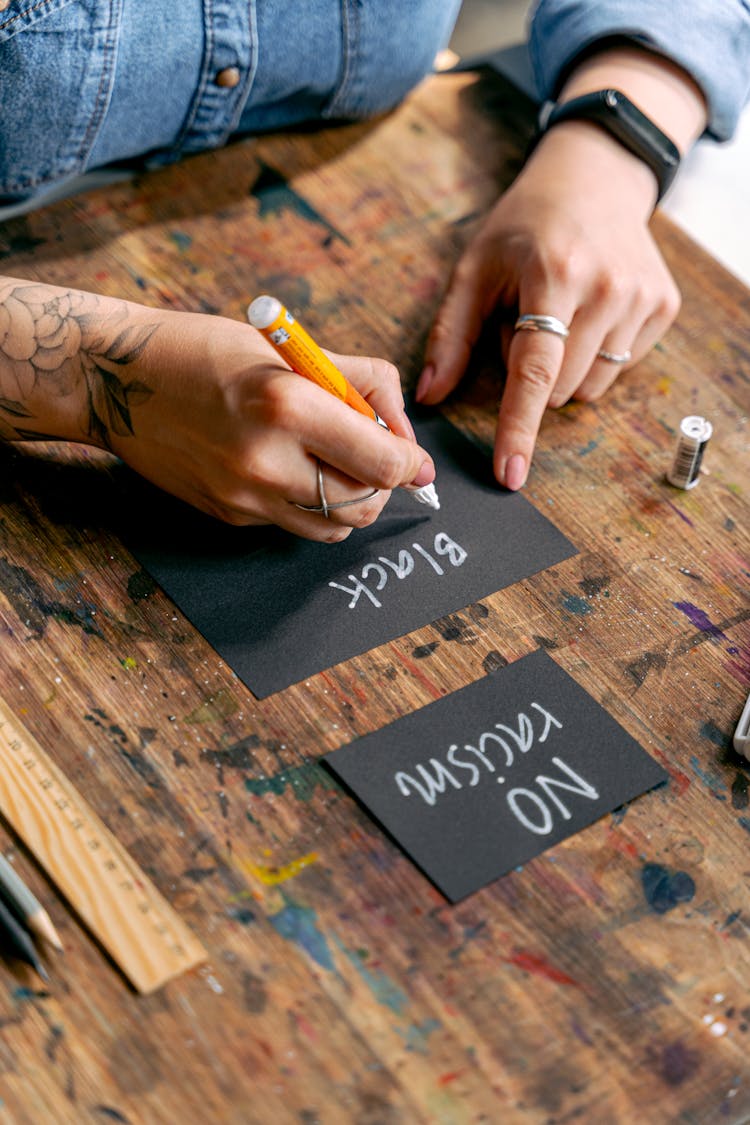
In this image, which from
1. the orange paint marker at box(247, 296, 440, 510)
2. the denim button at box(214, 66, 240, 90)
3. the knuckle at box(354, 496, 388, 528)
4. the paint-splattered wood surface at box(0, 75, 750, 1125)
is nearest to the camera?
the paint-splattered wood surface at box(0, 75, 750, 1125)

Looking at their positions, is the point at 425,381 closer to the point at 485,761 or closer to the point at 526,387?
the point at 526,387

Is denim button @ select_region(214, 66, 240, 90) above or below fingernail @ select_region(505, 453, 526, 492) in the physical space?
above

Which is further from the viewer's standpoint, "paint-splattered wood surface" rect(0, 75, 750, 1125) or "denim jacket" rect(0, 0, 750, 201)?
"denim jacket" rect(0, 0, 750, 201)

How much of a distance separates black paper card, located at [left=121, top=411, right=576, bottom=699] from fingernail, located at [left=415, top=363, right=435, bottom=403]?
10cm

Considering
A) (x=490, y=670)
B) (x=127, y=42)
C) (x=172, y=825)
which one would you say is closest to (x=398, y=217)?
(x=127, y=42)

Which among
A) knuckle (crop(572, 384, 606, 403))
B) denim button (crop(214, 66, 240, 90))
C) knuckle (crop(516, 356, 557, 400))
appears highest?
denim button (crop(214, 66, 240, 90))

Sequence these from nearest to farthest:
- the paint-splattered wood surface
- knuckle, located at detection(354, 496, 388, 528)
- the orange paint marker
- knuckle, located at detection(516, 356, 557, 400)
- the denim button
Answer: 1. the paint-splattered wood surface
2. the orange paint marker
3. knuckle, located at detection(354, 496, 388, 528)
4. knuckle, located at detection(516, 356, 557, 400)
5. the denim button

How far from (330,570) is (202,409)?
161mm

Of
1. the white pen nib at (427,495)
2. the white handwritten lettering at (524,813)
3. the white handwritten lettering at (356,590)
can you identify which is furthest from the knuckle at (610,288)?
the white handwritten lettering at (524,813)

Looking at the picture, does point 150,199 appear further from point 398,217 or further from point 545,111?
point 545,111

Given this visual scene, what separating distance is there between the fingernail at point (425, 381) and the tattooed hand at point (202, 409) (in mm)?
110

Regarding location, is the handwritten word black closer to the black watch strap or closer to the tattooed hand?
the tattooed hand

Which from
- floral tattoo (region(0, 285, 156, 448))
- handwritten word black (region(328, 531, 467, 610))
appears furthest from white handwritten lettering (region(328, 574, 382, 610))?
floral tattoo (region(0, 285, 156, 448))

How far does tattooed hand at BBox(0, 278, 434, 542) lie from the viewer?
77cm
